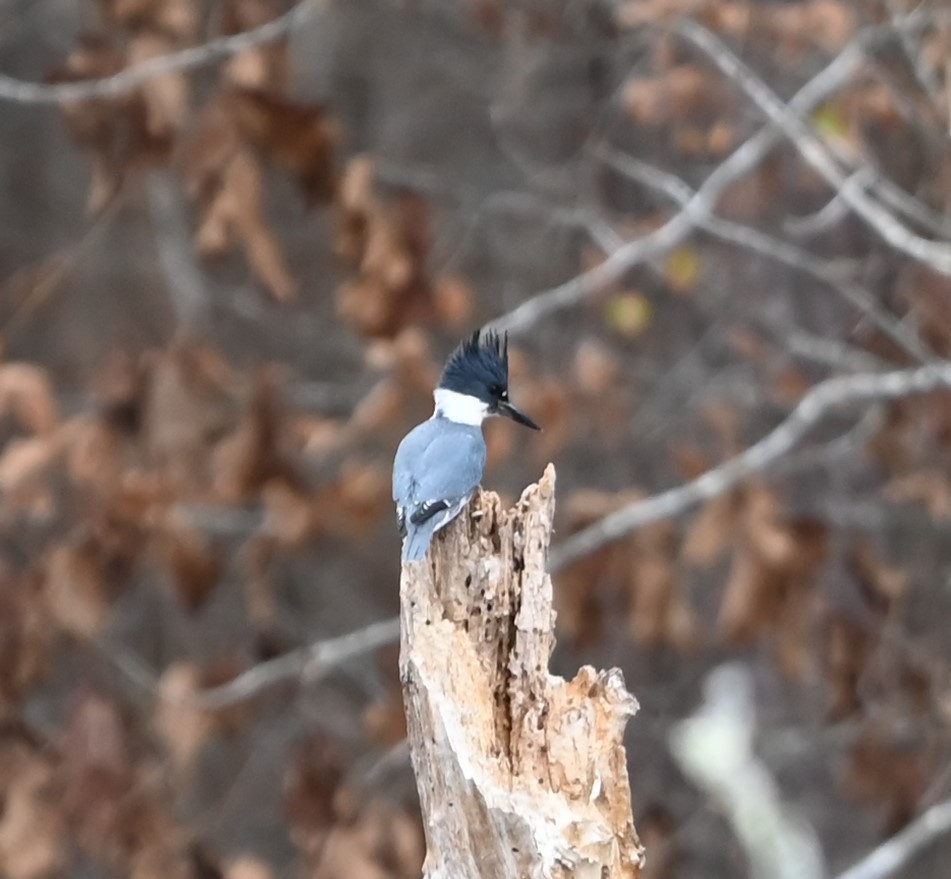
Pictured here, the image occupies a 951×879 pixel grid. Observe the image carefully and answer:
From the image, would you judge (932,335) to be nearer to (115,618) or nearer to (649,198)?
(649,198)

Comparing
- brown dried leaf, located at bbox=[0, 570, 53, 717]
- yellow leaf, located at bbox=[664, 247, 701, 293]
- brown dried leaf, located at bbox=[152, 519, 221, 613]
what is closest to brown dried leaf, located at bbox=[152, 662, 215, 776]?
brown dried leaf, located at bbox=[152, 519, 221, 613]

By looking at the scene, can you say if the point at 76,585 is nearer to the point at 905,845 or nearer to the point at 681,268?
the point at 681,268

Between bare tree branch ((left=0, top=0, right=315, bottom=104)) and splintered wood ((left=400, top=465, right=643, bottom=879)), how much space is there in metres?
1.77

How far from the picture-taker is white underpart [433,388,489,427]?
2.28 meters

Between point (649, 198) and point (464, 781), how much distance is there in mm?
3301

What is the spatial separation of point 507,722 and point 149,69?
6.61 feet

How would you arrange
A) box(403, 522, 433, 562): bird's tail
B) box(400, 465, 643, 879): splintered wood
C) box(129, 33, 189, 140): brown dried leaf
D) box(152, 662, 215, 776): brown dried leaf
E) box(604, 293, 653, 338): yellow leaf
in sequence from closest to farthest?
box(400, 465, 643, 879): splintered wood → box(403, 522, 433, 562): bird's tail → box(129, 33, 189, 140): brown dried leaf → box(152, 662, 215, 776): brown dried leaf → box(604, 293, 653, 338): yellow leaf

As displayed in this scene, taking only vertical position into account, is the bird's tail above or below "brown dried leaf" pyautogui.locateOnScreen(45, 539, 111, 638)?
below

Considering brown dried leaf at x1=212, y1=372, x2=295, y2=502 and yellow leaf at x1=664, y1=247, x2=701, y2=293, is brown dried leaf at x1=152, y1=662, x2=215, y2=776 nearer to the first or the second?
brown dried leaf at x1=212, y1=372, x2=295, y2=502

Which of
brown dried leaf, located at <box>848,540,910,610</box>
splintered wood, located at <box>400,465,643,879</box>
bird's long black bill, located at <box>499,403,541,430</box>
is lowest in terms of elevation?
splintered wood, located at <box>400,465,643,879</box>

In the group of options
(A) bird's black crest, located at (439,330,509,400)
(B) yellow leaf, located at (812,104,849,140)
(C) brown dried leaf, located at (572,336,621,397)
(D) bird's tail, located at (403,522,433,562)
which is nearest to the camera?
(D) bird's tail, located at (403,522,433,562)

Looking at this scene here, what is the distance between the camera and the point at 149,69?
3258 mm

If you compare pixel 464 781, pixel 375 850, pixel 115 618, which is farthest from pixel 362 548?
pixel 464 781

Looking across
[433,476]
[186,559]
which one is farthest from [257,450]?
[433,476]
